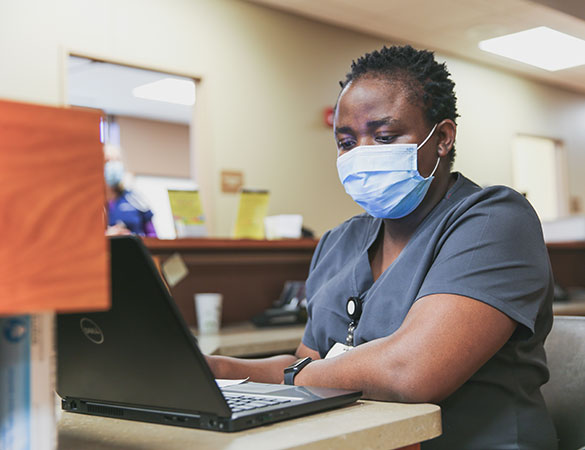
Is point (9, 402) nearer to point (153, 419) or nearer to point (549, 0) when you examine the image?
point (153, 419)

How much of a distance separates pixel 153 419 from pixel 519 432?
22.5 inches

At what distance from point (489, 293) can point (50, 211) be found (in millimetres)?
675

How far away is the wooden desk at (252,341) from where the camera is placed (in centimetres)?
217

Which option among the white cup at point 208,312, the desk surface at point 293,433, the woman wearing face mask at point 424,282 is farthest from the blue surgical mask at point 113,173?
the desk surface at point 293,433

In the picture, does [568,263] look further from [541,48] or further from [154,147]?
[154,147]

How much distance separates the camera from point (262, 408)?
2.60ft

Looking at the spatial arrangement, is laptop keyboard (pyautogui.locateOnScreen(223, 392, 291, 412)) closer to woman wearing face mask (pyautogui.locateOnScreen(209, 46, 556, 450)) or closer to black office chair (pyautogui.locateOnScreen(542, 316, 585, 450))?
woman wearing face mask (pyautogui.locateOnScreen(209, 46, 556, 450))

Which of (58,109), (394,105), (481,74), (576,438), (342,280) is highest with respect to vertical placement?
(481,74)

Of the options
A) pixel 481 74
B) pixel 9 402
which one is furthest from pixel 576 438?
pixel 481 74

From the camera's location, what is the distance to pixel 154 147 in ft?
27.5

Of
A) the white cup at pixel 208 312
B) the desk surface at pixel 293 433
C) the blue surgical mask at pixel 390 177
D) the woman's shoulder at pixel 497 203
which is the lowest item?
the white cup at pixel 208 312

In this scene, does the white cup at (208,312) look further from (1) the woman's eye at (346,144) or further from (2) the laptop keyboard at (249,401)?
(2) the laptop keyboard at (249,401)

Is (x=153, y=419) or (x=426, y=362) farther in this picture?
(x=426, y=362)

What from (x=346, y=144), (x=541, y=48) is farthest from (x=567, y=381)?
(x=541, y=48)
